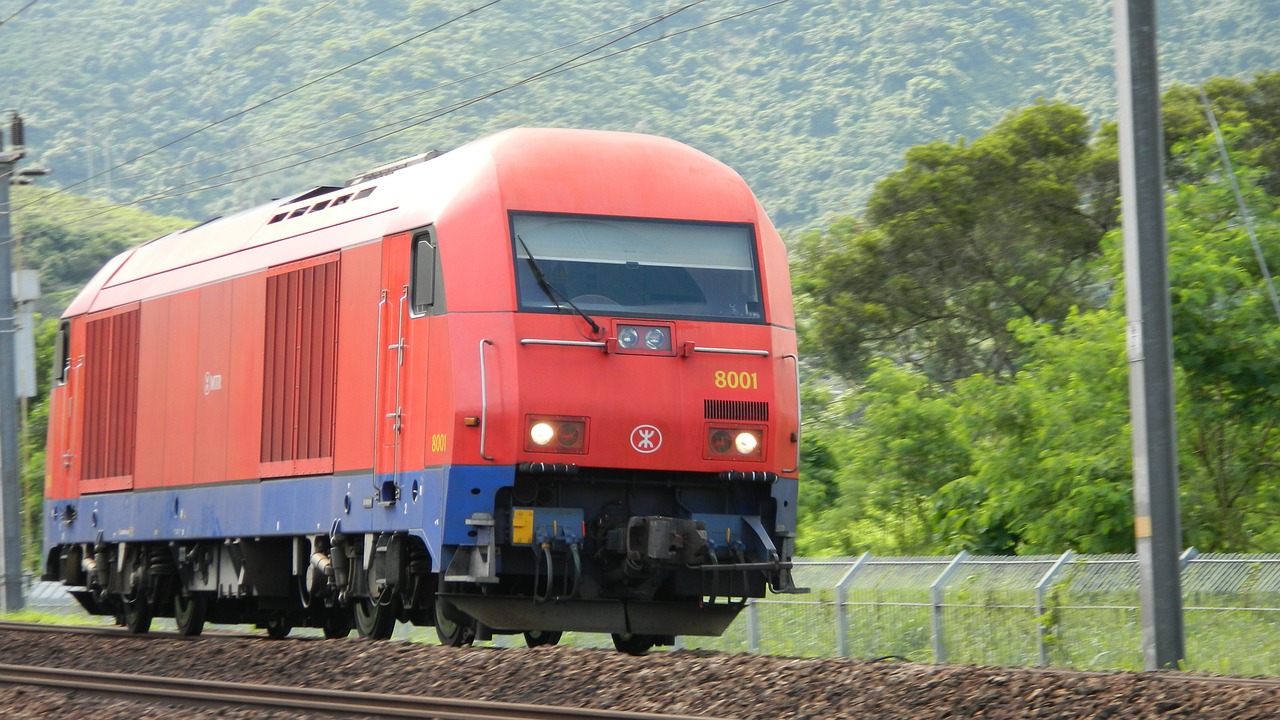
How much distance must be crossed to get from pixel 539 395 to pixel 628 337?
0.84 metres

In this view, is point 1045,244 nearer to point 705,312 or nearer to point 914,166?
point 914,166

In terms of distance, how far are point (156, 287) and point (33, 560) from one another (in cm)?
2432

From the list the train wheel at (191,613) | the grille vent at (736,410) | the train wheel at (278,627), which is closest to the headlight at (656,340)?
the grille vent at (736,410)

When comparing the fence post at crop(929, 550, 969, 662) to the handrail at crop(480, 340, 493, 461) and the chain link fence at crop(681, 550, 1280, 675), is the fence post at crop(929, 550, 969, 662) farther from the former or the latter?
the handrail at crop(480, 340, 493, 461)

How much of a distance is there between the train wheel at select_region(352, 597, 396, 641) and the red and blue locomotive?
0.11ft

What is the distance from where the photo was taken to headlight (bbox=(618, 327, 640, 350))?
12.6 metres

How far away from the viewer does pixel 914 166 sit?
34.1 meters

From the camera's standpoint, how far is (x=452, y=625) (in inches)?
533

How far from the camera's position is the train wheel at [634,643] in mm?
13961

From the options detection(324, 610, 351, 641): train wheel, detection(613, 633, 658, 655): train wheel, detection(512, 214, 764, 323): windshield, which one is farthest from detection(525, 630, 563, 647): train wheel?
detection(512, 214, 764, 323): windshield

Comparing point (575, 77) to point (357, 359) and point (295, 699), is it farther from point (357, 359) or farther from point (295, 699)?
point (295, 699)

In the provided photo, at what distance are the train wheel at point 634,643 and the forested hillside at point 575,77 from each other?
194 ft

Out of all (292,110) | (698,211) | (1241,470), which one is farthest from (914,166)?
(292,110)

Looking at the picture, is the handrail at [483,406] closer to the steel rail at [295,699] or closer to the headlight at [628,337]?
the headlight at [628,337]
